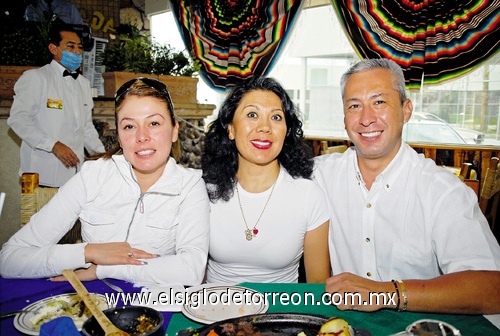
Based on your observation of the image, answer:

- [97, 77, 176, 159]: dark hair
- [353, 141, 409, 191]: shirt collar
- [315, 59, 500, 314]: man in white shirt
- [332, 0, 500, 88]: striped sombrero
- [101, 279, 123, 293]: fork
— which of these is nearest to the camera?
Result: [101, 279, 123, 293]: fork

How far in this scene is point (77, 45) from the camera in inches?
149

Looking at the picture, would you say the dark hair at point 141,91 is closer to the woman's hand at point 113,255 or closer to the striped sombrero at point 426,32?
the woman's hand at point 113,255

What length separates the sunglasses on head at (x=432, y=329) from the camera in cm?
83

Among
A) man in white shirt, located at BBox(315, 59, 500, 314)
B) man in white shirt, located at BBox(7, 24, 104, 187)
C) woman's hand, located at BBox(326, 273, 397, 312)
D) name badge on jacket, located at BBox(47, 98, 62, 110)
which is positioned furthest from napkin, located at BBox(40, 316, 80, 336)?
name badge on jacket, located at BBox(47, 98, 62, 110)

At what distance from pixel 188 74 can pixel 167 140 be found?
3.51 metres

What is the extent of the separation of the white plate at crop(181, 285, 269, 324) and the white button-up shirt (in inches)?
27.2

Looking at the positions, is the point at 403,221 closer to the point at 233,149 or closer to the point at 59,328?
the point at 233,149

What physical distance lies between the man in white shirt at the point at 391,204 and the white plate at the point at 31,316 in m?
1.03

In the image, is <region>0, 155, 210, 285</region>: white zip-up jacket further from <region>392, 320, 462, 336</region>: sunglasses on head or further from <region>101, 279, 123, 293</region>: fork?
<region>392, 320, 462, 336</region>: sunglasses on head

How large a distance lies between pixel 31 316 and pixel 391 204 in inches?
53.6

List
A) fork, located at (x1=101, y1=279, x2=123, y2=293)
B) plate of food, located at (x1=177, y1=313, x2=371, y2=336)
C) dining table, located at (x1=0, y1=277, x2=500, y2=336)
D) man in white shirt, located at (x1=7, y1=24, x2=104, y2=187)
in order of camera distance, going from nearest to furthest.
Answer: plate of food, located at (x1=177, y1=313, x2=371, y2=336) → dining table, located at (x1=0, y1=277, x2=500, y2=336) → fork, located at (x1=101, y1=279, x2=123, y2=293) → man in white shirt, located at (x1=7, y1=24, x2=104, y2=187)

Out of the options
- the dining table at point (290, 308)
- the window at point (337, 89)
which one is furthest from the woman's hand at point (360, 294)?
the window at point (337, 89)

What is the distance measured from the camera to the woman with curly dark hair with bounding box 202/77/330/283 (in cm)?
180

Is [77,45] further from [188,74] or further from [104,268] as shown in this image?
[104,268]
